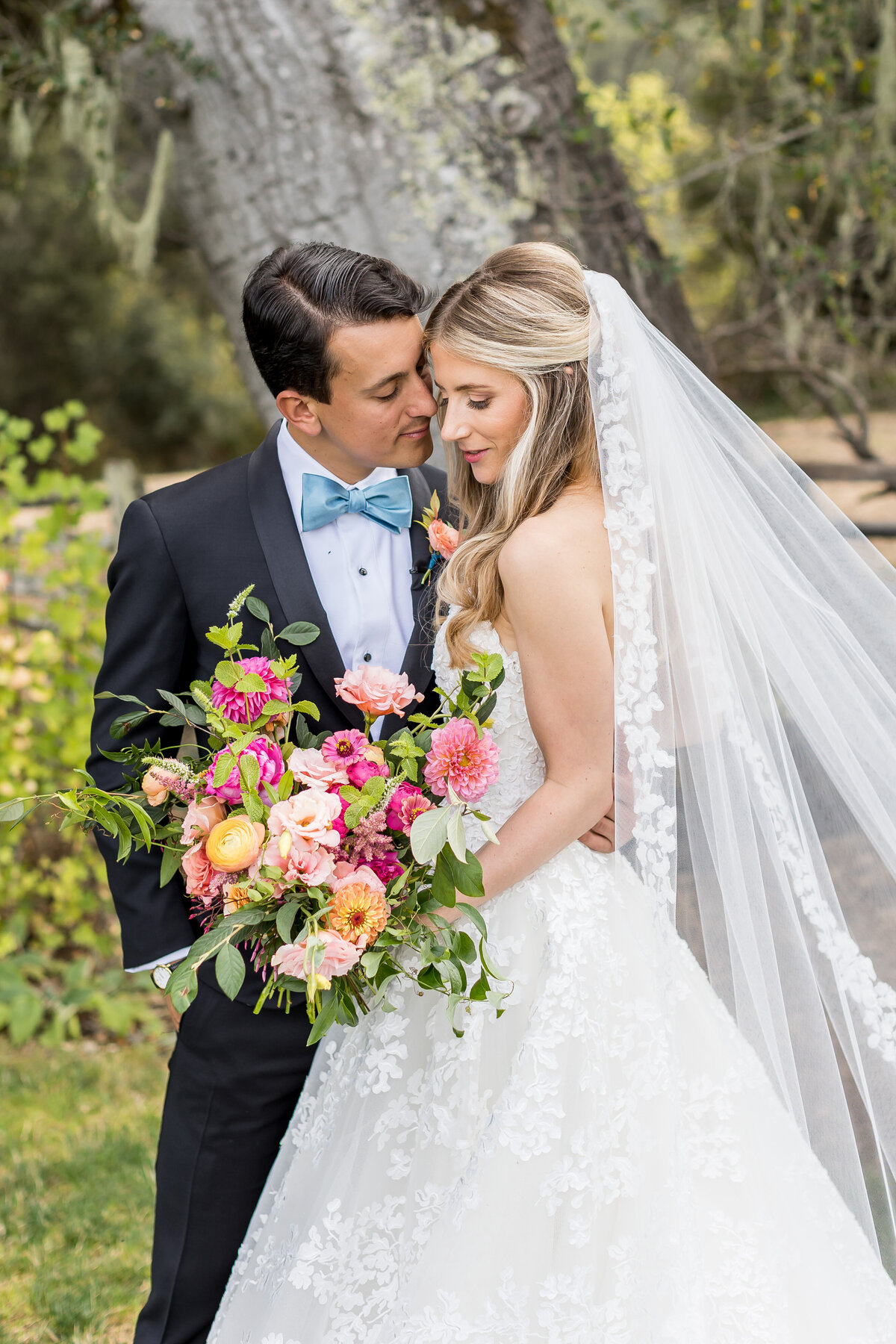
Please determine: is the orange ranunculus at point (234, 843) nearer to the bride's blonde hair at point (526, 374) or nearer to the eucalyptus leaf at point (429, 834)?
the eucalyptus leaf at point (429, 834)

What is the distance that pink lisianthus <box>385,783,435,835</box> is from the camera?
1.73m

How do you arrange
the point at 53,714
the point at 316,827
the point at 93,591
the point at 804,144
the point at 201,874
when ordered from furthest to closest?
1. the point at 804,144
2. the point at 93,591
3. the point at 53,714
4. the point at 201,874
5. the point at 316,827

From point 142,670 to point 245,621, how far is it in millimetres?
222

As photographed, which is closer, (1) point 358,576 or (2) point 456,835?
(2) point 456,835

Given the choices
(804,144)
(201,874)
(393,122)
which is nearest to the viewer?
(201,874)

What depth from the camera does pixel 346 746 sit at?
1.76 metres

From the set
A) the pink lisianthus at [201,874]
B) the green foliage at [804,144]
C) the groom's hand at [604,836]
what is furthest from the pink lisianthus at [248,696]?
the green foliage at [804,144]

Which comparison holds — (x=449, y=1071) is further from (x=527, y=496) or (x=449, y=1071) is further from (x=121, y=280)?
(x=121, y=280)

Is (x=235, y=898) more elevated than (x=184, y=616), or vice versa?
(x=184, y=616)

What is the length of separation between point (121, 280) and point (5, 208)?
5.98ft

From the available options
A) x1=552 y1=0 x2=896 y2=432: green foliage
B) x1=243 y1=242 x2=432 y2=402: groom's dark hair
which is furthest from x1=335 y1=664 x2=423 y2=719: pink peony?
x1=552 y1=0 x2=896 y2=432: green foliage

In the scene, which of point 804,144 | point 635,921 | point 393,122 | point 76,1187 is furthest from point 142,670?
point 804,144

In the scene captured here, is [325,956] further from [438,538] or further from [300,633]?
[438,538]

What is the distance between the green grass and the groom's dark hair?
2.34m
